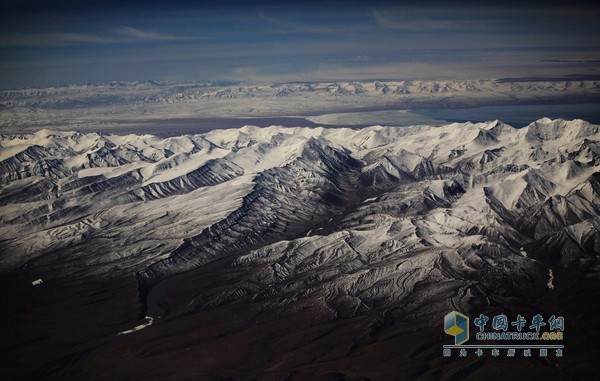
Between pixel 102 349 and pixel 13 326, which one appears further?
pixel 13 326

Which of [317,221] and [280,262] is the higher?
[280,262]

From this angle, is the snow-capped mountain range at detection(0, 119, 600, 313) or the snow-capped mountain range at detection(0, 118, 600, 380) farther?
the snow-capped mountain range at detection(0, 119, 600, 313)

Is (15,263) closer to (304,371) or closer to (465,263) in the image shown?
(304,371)

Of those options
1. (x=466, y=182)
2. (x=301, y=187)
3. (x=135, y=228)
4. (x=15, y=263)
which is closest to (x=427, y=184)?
(x=466, y=182)

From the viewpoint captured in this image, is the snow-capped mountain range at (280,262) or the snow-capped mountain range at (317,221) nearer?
the snow-capped mountain range at (280,262)

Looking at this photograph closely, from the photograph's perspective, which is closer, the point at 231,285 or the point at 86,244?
the point at 231,285

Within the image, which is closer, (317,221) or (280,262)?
(280,262)

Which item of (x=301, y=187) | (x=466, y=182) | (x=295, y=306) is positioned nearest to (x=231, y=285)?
(x=295, y=306)

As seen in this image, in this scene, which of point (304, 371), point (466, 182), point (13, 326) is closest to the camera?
point (304, 371)

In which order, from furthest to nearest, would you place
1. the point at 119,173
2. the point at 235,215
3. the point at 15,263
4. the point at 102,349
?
the point at 119,173 < the point at 235,215 < the point at 15,263 < the point at 102,349

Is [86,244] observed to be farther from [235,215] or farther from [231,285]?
[231,285]
